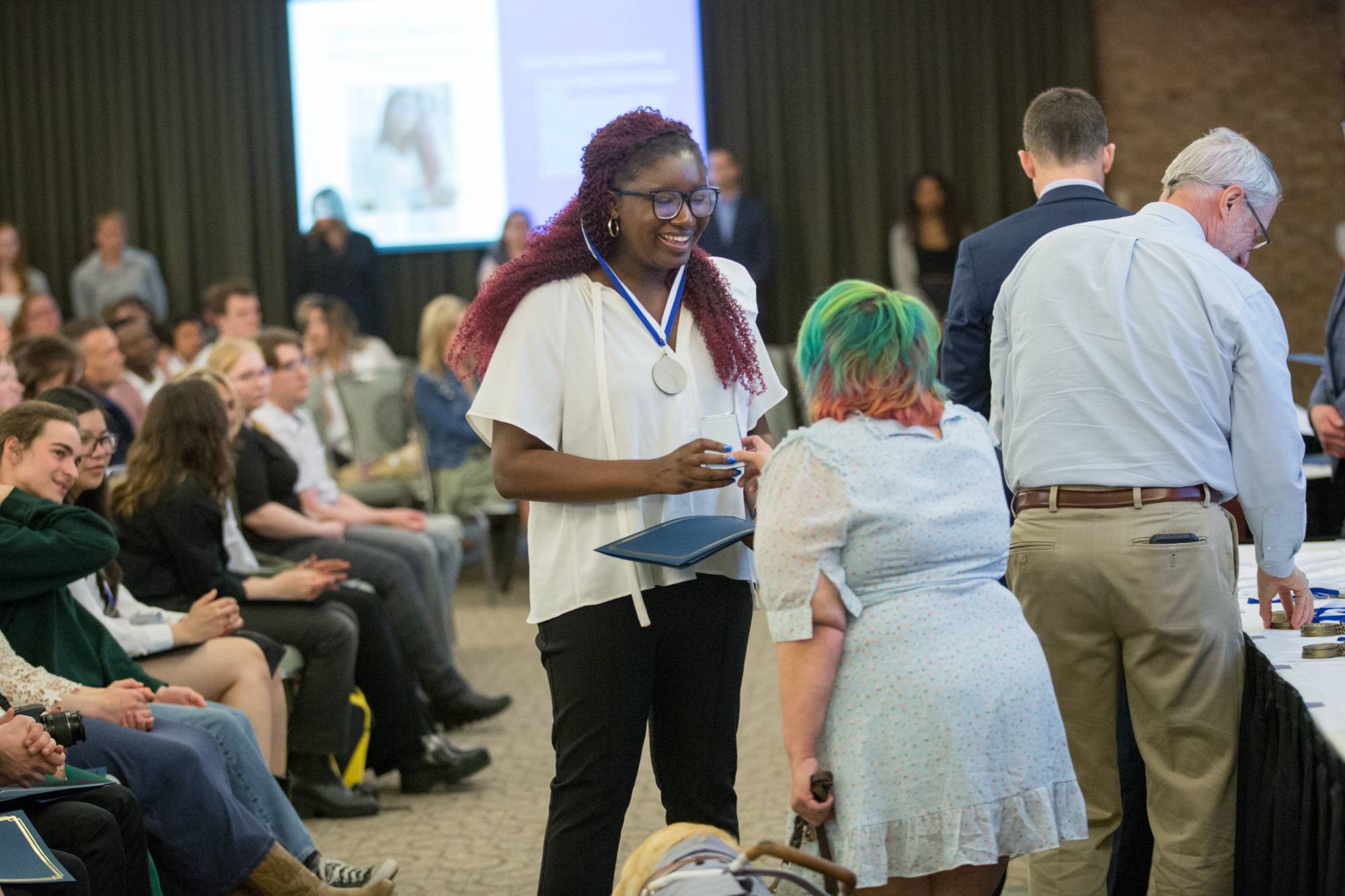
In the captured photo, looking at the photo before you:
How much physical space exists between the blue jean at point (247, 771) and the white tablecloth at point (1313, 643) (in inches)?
77.5

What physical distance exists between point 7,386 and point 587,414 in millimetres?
2259

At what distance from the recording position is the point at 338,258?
9.23 meters

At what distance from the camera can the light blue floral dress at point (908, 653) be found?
1909mm

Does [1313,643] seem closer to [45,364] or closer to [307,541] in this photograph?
[307,541]

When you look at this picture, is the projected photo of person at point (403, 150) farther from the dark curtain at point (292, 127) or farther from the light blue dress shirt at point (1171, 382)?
the light blue dress shirt at point (1171, 382)

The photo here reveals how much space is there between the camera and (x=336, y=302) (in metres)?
7.61

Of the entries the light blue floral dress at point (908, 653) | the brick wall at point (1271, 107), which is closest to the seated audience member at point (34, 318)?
the light blue floral dress at point (908, 653)

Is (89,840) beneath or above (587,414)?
beneath

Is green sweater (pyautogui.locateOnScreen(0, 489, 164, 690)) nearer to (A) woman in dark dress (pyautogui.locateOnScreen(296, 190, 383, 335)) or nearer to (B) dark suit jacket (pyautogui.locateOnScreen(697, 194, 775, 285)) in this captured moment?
(B) dark suit jacket (pyautogui.locateOnScreen(697, 194, 775, 285))

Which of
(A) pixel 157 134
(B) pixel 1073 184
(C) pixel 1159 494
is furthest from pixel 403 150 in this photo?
(C) pixel 1159 494

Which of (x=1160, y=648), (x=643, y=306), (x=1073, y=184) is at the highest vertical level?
(x=1073, y=184)

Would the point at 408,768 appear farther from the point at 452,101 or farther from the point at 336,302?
the point at 452,101

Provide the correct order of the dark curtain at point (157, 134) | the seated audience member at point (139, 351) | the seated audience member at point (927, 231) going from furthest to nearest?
the dark curtain at point (157, 134)
the seated audience member at point (927, 231)
the seated audience member at point (139, 351)

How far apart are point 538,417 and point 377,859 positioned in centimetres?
182
